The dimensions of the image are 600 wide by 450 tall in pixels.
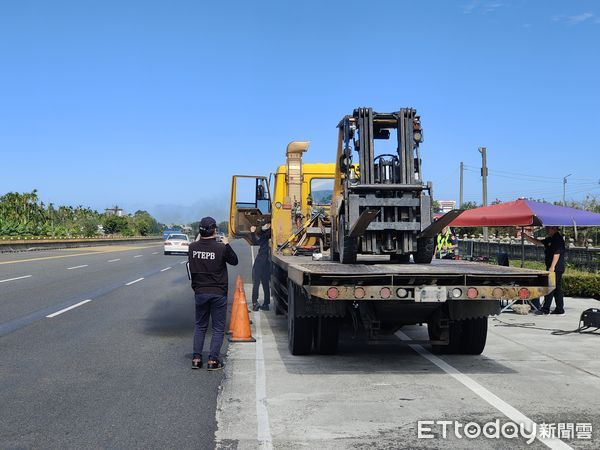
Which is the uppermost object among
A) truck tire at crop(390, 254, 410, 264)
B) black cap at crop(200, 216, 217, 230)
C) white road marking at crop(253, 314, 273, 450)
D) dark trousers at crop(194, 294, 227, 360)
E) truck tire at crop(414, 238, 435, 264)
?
black cap at crop(200, 216, 217, 230)

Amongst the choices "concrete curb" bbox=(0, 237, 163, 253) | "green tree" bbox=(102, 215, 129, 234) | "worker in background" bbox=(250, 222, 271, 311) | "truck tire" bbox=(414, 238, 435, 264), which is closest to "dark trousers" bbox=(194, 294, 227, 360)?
"truck tire" bbox=(414, 238, 435, 264)

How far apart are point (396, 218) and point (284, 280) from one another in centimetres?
234

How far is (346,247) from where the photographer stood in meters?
9.10

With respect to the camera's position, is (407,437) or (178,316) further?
(178,316)

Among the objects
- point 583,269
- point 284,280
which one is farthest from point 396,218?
point 583,269

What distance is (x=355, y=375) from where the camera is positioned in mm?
7656

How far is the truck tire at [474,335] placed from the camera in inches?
342

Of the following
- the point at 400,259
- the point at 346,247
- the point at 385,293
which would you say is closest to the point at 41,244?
the point at 400,259

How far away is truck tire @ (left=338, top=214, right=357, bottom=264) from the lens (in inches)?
357

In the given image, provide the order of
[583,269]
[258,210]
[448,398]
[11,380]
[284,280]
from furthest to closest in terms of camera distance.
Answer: [583,269] → [258,210] → [284,280] → [11,380] → [448,398]

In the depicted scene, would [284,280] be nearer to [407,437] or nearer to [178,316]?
[178,316]

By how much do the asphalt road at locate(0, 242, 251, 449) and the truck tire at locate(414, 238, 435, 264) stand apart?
3.48 meters

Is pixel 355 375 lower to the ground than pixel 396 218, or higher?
lower

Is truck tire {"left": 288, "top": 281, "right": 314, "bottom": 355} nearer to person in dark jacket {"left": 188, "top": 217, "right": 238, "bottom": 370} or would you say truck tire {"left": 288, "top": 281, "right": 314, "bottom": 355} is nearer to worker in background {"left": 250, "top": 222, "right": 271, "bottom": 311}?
person in dark jacket {"left": 188, "top": 217, "right": 238, "bottom": 370}
